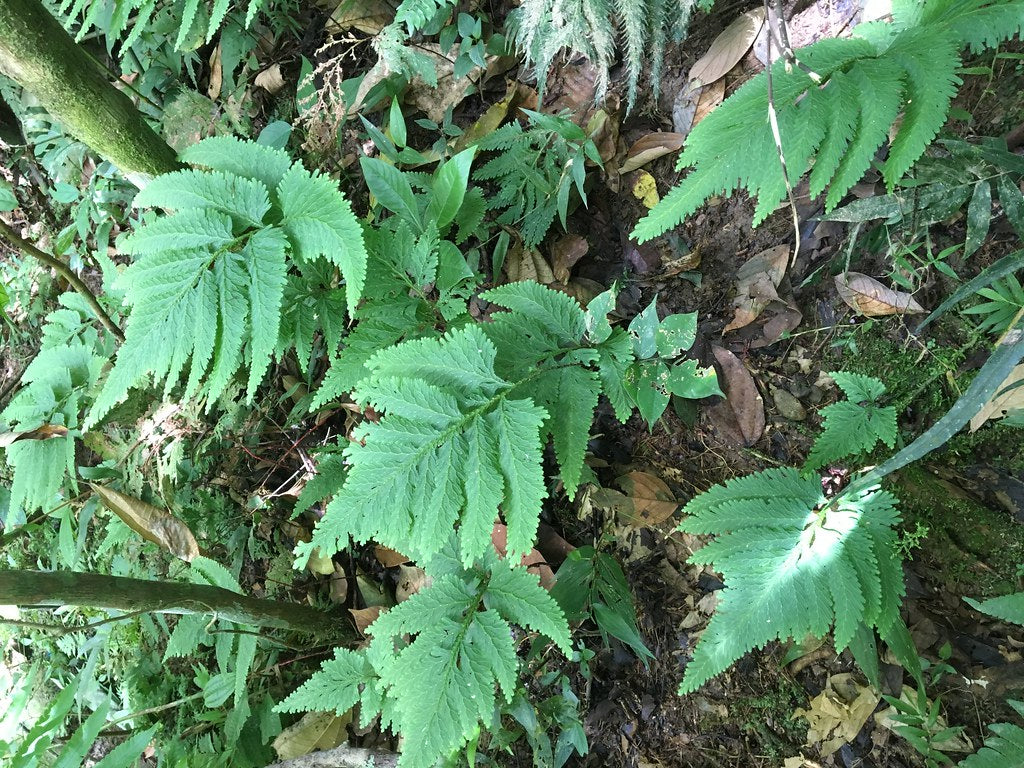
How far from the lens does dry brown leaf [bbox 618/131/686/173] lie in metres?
2.27

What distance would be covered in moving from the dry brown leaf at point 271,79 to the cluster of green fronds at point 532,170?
4.07 ft

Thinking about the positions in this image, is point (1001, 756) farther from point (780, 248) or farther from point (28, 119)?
point (28, 119)

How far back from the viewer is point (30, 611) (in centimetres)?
→ 321

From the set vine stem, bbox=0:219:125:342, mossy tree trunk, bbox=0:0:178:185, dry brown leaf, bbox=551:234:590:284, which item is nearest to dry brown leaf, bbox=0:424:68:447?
vine stem, bbox=0:219:125:342

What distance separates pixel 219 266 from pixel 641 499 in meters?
1.53

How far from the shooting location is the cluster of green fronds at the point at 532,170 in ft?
7.60

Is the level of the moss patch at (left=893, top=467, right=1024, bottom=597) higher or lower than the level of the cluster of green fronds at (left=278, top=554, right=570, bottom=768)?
lower

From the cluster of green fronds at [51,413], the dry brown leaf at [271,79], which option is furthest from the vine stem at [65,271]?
the dry brown leaf at [271,79]

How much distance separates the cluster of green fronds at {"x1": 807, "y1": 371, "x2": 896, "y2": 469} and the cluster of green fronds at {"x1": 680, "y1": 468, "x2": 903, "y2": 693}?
0.09m

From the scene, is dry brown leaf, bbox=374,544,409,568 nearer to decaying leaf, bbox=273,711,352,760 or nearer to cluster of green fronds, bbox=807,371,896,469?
decaying leaf, bbox=273,711,352,760

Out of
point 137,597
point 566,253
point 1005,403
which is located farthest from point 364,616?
point 1005,403

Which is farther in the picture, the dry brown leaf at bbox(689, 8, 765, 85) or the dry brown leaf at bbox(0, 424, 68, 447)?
the dry brown leaf at bbox(0, 424, 68, 447)

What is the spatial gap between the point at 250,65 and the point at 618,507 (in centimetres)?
262

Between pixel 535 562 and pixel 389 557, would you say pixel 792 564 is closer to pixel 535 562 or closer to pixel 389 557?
pixel 535 562
